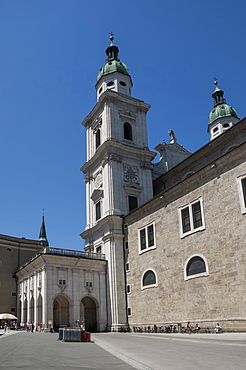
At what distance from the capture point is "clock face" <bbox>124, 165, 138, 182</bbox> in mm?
48875

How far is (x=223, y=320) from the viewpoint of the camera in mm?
27625

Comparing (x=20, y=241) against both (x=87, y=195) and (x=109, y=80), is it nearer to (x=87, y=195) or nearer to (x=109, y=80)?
(x=87, y=195)

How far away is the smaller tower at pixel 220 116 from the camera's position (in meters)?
67.8

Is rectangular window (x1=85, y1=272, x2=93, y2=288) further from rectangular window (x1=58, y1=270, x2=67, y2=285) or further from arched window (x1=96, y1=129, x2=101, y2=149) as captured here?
arched window (x1=96, y1=129, x2=101, y2=149)

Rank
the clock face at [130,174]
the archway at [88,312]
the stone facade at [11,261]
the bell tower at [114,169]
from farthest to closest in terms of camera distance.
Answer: the stone facade at [11,261] → the clock face at [130,174] → the archway at [88,312] → the bell tower at [114,169]

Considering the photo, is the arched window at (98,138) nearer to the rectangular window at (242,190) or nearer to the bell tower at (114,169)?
the bell tower at (114,169)

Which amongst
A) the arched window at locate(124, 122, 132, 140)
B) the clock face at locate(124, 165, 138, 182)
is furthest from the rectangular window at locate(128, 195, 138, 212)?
the arched window at locate(124, 122, 132, 140)

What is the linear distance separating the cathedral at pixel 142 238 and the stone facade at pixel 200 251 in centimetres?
9

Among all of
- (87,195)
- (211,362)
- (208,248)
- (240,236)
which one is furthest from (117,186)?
(211,362)

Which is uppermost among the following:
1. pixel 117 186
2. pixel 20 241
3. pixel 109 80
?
pixel 109 80

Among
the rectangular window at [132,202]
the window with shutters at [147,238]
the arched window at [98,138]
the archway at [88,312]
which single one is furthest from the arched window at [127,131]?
the archway at [88,312]

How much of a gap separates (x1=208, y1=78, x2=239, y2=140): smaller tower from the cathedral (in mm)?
14385

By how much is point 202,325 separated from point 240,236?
26.4 ft

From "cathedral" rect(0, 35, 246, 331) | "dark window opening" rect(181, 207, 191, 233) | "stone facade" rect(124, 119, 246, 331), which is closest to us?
"stone facade" rect(124, 119, 246, 331)
